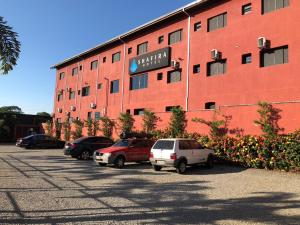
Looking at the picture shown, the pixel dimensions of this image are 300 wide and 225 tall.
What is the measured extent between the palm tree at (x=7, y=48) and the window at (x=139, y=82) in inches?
645

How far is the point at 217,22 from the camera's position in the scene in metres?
23.9

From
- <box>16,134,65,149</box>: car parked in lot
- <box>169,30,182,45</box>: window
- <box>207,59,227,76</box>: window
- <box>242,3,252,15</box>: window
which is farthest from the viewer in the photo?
<box>16,134,65,149</box>: car parked in lot

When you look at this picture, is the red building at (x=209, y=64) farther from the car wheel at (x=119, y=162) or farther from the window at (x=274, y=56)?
the car wheel at (x=119, y=162)

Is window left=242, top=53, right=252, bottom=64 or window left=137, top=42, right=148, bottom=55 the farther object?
window left=137, top=42, right=148, bottom=55

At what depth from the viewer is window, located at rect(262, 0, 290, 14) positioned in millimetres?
19688

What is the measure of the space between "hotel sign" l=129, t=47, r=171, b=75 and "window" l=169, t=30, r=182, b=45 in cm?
77

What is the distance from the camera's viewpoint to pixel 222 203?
9.23 meters

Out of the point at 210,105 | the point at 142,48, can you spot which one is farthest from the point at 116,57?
the point at 210,105

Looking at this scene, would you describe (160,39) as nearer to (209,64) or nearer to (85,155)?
(209,64)

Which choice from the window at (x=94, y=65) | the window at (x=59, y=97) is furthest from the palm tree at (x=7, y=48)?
the window at (x=59, y=97)

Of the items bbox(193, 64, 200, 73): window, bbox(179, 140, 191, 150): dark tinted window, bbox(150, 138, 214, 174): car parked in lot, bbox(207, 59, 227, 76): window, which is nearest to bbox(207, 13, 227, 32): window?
bbox(207, 59, 227, 76): window

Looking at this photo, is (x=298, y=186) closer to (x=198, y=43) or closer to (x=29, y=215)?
(x=29, y=215)

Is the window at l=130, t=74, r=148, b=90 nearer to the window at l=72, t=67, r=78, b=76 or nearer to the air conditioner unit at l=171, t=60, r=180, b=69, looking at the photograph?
the air conditioner unit at l=171, t=60, r=180, b=69

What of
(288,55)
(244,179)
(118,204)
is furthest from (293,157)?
(118,204)
